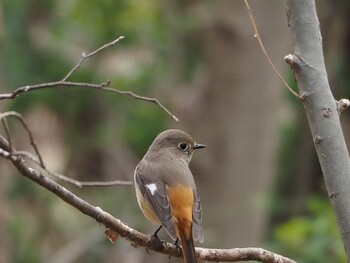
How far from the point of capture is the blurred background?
1054cm

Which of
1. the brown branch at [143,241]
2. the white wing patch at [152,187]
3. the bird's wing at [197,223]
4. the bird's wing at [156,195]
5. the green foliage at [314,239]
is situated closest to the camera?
the brown branch at [143,241]

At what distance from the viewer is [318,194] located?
1317 centimetres

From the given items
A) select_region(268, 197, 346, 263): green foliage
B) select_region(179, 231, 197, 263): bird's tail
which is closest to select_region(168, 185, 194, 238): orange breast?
select_region(179, 231, 197, 263): bird's tail

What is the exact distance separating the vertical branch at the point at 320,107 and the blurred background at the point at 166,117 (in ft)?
16.2

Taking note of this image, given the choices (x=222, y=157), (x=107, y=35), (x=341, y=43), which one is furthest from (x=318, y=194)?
Result: (x=107, y=35)

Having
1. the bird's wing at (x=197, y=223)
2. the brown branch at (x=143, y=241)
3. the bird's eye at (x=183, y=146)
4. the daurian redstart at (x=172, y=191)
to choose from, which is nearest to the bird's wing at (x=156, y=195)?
the daurian redstart at (x=172, y=191)

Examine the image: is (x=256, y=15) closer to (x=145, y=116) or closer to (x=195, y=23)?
(x=195, y=23)

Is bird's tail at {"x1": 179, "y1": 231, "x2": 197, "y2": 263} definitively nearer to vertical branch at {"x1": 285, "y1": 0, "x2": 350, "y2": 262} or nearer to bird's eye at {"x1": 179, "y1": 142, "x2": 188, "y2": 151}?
vertical branch at {"x1": 285, "y1": 0, "x2": 350, "y2": 262}

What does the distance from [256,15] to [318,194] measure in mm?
3511

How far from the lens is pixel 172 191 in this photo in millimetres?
4863

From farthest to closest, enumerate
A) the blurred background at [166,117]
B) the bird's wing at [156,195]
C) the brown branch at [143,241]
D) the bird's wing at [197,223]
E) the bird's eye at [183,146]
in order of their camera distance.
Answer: the blurred background at [166,117], the bird's eye at [183,146], the bird's wing at [156,195], the bird's wing at [197,223], the brown branch at [143,241]

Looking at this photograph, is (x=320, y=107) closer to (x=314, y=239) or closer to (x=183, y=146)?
(x=183, y=146)

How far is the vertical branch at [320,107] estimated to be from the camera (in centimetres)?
321

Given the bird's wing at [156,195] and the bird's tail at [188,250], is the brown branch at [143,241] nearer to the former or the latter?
the bird's tail at [188,250]
